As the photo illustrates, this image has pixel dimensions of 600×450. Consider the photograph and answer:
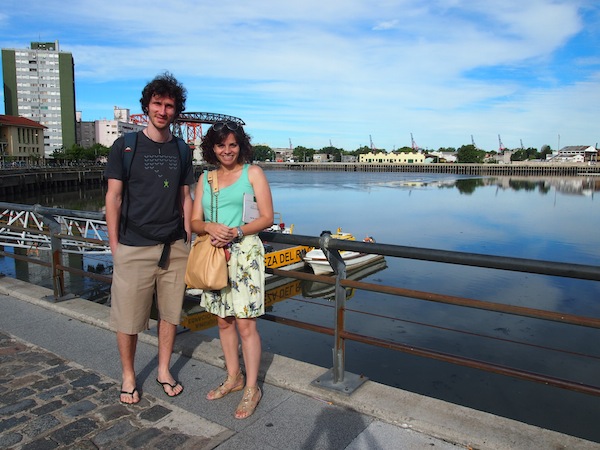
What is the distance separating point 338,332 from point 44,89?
122018mm

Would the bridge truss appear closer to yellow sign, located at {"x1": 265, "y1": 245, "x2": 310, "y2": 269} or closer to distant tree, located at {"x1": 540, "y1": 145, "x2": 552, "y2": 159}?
yellow sign, located at {"x1": 265, "y1": 245, "x2": 310, "y2": 269}

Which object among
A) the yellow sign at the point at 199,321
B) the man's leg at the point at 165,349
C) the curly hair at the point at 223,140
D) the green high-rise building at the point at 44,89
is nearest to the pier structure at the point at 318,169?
the yellow sign at the point at 199,321

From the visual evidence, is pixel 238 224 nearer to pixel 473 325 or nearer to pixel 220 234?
pixel 220 234

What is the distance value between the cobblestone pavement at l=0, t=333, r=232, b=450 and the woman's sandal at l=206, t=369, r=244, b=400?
232 mm

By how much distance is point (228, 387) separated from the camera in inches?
120

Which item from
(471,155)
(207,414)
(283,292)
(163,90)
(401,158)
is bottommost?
(283,292)

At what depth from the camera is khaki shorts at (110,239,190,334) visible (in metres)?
2.92

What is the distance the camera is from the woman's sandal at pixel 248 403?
277cm

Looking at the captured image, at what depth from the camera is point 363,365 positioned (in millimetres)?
11000

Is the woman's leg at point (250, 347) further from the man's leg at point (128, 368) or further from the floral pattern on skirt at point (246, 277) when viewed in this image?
the man's leg at point (128, 368)

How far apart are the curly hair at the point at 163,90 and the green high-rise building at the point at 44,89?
116844mm

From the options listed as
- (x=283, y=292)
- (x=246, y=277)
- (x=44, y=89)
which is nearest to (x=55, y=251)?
(x=246, y=277)

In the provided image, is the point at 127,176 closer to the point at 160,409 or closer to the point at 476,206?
the point at 160,409

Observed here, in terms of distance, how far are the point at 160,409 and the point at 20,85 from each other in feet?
405
